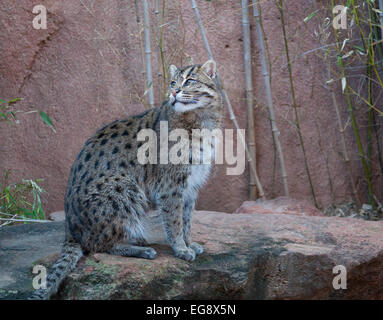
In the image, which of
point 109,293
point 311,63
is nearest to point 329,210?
point 311,63

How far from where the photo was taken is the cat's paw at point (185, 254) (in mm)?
4094

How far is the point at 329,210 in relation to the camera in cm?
690

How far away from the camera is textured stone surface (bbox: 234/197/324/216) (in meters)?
6.25

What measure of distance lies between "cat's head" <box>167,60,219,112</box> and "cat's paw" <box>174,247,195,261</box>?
122 centimetres

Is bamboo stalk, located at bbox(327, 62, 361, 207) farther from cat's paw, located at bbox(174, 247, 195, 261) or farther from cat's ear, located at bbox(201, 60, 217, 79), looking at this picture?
cat's paw, located at bbox(174, 247, 195, 261)

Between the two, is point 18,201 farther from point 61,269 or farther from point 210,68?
point 210,68

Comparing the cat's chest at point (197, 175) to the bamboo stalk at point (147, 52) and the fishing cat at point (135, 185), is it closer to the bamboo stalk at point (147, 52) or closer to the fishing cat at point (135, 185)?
the fishing cat at point (135, 185)

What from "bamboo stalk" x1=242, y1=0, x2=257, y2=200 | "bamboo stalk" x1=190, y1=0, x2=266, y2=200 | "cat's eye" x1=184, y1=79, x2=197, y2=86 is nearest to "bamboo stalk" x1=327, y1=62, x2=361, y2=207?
"bamboo stalk" x1=242, y1=0, x2=257, y2=200

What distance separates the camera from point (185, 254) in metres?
4.09

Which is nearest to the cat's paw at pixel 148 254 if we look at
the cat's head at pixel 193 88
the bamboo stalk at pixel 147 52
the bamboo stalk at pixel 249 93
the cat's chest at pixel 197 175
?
the cat's chest at pixel 197 175

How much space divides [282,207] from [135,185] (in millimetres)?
2783

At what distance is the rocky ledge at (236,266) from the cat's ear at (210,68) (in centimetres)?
151

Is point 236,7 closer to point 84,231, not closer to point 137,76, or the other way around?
point 137,76

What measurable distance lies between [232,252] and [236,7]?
404 cm
